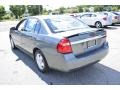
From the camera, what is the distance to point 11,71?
5465 millimetres

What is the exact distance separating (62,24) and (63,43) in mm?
1023

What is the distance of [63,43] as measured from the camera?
4.23m

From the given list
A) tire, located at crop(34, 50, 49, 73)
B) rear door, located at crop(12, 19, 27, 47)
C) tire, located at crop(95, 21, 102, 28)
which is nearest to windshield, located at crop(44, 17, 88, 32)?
tire, located at crop(34, 50, 49, 73)

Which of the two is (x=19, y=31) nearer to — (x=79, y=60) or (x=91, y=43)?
(x=91, y=43)

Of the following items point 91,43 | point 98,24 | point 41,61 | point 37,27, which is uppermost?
point 37,27

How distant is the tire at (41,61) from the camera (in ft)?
16.3

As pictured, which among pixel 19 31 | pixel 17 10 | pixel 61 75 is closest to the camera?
pixel 61 75

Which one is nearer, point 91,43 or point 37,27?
point 91,43

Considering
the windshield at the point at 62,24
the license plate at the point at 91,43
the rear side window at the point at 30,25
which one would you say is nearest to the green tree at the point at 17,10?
the rear side window at the point at 30,25

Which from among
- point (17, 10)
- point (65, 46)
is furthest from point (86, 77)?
point (17, 10)

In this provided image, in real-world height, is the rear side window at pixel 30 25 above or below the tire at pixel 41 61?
above

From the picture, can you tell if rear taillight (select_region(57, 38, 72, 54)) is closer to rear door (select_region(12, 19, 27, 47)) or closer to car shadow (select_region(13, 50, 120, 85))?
car shadow (select_region(13, 50, 120, 85))

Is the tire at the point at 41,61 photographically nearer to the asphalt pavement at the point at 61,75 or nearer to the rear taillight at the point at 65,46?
the asphalt pavement at the point at 61,75
